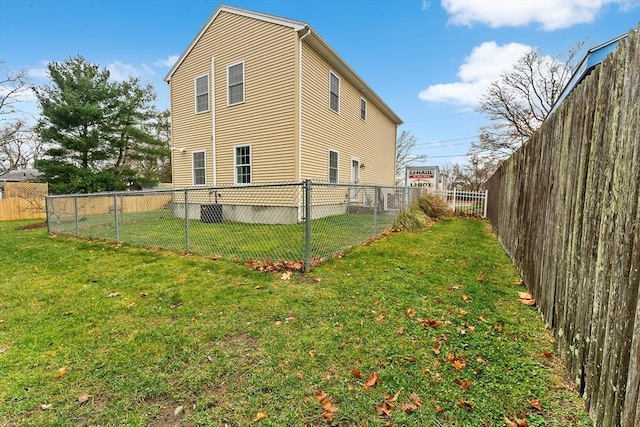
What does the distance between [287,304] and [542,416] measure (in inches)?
90.4

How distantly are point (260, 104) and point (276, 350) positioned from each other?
929 centimetres

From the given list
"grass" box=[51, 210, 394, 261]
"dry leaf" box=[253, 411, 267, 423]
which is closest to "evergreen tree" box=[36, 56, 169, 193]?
"grass" box=[51, 210, 394, 261]

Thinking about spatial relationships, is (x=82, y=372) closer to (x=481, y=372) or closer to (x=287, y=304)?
(x=287, y=304)

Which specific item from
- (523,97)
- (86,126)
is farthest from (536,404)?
(523,97)

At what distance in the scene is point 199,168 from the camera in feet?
38.7

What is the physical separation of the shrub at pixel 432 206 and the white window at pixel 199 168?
27.8 ft

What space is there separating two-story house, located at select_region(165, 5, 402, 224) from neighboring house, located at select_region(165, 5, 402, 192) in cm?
3

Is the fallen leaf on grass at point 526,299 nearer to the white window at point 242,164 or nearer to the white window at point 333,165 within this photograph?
the white window at point 333,165

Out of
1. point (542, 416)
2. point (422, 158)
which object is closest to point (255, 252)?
point (542, 416)

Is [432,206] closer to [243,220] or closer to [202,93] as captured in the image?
[243,220]

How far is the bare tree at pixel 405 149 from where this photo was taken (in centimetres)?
3544

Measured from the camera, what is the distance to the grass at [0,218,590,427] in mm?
1736

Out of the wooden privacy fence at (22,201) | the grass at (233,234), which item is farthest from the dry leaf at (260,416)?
the wooden privacy fence at (22,201)

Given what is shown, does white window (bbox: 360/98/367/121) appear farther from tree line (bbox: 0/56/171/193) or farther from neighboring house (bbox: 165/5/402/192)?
tree line (bbox: 0/56/171/193)
